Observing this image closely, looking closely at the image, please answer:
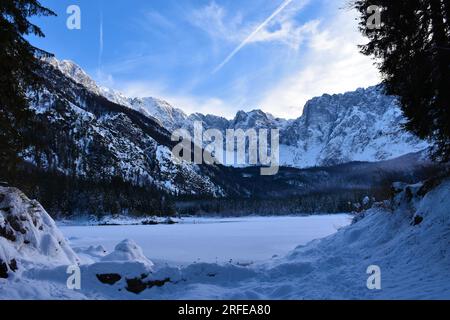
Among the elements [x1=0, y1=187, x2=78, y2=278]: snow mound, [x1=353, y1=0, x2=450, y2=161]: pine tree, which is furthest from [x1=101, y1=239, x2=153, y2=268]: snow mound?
[x1=353, y1=0, x2=450, y2=161]: pine tree

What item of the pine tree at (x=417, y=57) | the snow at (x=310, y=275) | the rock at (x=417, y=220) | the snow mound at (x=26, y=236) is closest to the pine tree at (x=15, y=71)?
the snow mound at (x=26, y=236)

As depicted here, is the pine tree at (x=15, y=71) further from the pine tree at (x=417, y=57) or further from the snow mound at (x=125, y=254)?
the pine tree at (x=417, y=57)

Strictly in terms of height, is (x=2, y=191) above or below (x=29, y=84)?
below

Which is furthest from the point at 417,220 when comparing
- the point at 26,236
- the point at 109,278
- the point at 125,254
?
the point at 26,236

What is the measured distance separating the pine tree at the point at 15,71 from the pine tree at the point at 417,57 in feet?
44.3

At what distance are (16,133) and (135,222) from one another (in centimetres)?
12371

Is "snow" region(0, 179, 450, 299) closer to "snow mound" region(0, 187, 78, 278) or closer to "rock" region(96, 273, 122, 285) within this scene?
"rock" region(96, 273, 122, 285)

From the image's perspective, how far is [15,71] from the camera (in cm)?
1602

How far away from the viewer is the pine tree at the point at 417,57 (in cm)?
1320

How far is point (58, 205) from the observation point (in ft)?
433

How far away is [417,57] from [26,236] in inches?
649

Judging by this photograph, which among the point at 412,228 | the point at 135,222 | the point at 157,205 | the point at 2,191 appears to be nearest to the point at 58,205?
the point at 135,222
